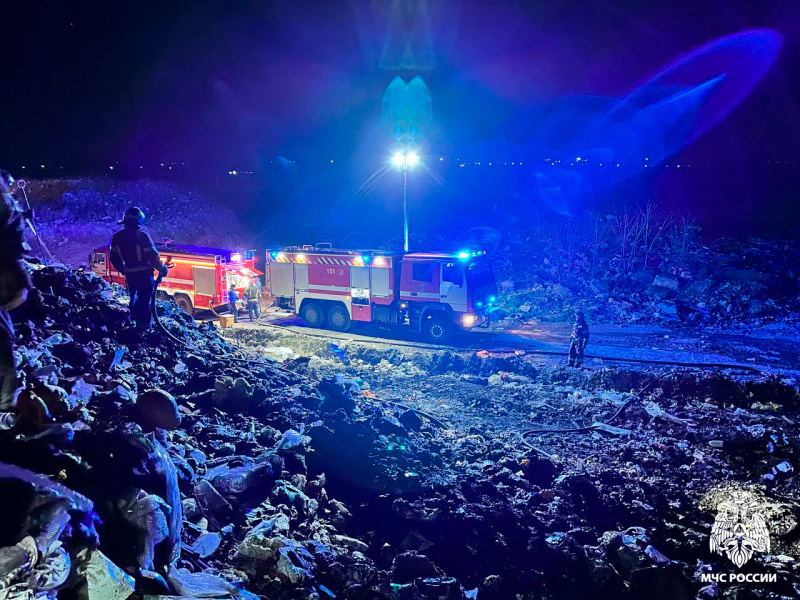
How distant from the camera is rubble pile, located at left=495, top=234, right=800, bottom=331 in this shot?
55.7 feet

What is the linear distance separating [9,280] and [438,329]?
473 inches

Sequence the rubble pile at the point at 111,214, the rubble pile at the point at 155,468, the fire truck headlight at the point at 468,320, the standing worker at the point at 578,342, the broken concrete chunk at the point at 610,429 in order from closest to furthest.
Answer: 1. the rubble pile at the point at 155,468
2. the broken concrete chunk at the point at 610,429
3. the standing worker at the point at 578,342
4. the fire truck headlight at the point at 468,320
5. the rubble pile at the point at 111,214

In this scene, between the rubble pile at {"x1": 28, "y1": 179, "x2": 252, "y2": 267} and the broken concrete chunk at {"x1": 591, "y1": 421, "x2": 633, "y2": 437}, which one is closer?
the broken concrete chunk at {"x1": 591, "y1": 421, "x2": 633, "y2": 437}

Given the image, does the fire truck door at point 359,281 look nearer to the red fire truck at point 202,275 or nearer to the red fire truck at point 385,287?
the red fire truck at point 385,287

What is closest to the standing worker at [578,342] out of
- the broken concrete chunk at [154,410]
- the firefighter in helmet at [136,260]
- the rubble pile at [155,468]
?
the rubble pile at [155,468]

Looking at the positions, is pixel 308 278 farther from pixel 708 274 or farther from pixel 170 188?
pixel 170 188

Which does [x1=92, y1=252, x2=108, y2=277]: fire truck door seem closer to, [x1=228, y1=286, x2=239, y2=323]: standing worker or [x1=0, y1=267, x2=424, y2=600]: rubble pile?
[x1=228, y1=286, x2=239, y2=323]: standing worker

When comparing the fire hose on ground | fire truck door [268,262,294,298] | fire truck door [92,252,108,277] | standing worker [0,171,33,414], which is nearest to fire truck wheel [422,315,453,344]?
fire truck door [268,262,294,298]

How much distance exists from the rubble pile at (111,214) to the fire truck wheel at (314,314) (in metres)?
14.5

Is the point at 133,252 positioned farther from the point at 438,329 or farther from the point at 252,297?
the point at 252,297

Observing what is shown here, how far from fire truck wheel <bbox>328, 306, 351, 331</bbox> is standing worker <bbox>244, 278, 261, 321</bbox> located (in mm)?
2762

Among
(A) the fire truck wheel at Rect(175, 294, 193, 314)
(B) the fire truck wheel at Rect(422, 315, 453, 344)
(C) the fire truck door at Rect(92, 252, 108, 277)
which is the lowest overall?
(B) the fire truck wheel at Rect(422, 315, 453, 344)

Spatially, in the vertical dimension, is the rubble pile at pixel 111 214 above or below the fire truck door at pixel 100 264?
above

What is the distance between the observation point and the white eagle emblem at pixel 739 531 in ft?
18.1
